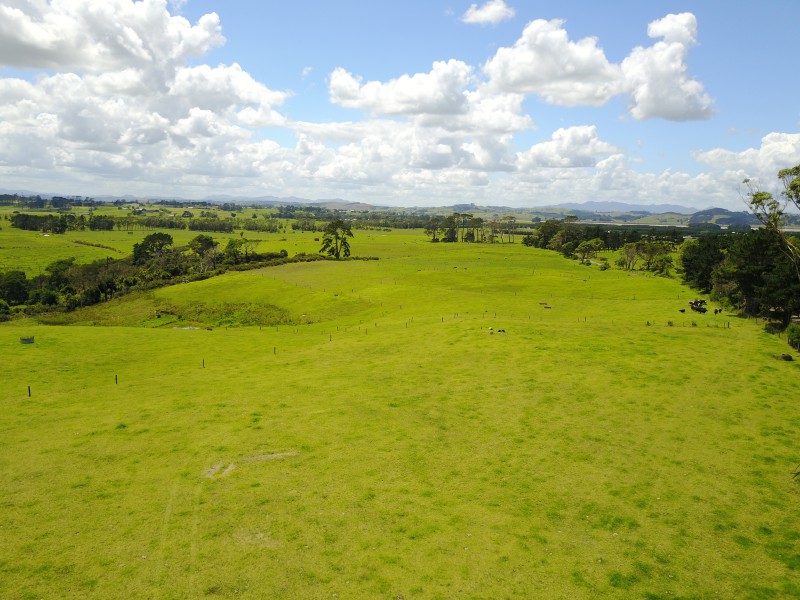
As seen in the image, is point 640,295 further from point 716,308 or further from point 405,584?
point 405,584

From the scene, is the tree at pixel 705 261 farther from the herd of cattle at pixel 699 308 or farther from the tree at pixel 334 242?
the tree at pixel 334 242

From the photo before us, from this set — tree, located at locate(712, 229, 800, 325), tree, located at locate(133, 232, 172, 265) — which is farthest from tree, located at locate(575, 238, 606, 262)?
tree, located at locate(133, 232, 172, 265)

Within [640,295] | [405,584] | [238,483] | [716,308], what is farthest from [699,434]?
[640,295]

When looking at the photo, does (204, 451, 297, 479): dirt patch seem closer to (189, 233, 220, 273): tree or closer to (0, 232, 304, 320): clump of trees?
(0, 232, 304, 320): clump of trees

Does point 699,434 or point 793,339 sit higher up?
point 793,339

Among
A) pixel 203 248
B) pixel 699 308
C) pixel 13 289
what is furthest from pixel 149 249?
pixel 699 308

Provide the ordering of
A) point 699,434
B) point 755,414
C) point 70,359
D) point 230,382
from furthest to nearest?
point 70,359 < point 230,382 < point 755,414 < point 699,434
